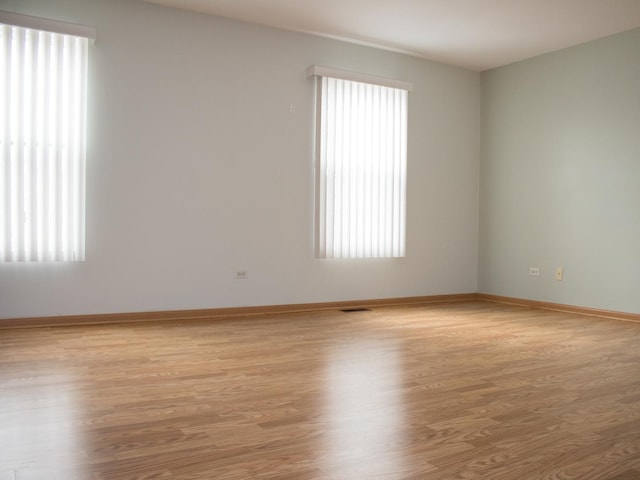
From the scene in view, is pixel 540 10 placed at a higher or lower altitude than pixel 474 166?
higher

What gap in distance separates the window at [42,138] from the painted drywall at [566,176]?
466cm

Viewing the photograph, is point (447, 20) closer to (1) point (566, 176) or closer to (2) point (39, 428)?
(1) point (566, 176)

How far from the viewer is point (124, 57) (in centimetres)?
494

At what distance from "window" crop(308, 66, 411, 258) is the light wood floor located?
1539 millimetres

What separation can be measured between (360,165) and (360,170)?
0.05 m

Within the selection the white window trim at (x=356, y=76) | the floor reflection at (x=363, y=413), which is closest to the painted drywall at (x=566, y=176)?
the white window trim at (x=356, y=76)

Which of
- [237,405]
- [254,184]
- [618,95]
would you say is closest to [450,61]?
[618,95]

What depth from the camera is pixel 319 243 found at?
5.80m

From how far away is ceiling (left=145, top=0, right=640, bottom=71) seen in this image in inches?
195

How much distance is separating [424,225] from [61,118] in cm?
400

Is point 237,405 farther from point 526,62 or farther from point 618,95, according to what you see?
point 526,62

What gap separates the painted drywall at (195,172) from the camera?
4828 mm

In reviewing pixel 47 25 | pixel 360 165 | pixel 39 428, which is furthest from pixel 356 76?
pixel 39 428

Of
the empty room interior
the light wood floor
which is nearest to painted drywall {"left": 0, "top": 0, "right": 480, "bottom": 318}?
the empty room interior
